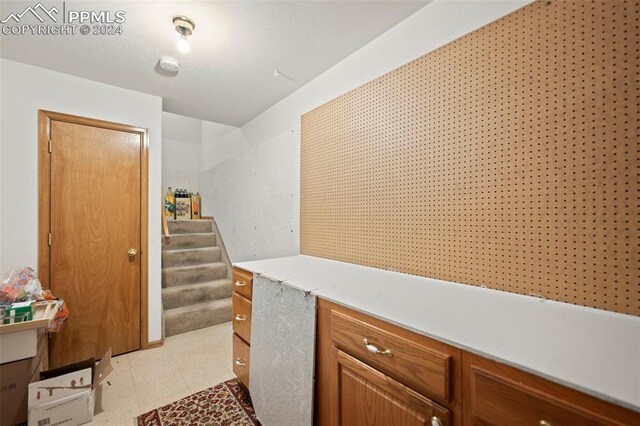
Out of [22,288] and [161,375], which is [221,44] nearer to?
[22,288]

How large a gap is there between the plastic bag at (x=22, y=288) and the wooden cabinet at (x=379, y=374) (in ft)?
6.95

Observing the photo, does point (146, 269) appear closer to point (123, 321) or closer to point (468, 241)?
point (123, 321)

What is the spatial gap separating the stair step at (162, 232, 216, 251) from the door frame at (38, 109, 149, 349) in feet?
3.64

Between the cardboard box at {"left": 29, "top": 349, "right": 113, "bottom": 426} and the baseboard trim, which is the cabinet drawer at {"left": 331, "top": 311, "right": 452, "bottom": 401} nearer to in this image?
the cardboard box at {"left": 29, "top": 349, "right": 113, "bottom": 426}

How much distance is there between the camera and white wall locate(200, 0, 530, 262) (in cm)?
134

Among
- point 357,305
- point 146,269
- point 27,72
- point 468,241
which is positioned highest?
point 27,72

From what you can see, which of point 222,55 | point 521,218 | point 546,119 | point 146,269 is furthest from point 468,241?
point 146,269

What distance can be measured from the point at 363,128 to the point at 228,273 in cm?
291

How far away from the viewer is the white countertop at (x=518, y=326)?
0.57 metres

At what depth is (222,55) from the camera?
1888mm

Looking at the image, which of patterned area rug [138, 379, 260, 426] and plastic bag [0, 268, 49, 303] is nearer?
patterned area rug [138, 379, 260, 426]

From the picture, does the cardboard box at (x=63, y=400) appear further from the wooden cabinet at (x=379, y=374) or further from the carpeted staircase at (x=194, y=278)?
the wooden cabinet at (x=379, y=374)

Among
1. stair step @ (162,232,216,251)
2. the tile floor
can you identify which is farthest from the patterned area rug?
stair step @ (162,232,216,251)

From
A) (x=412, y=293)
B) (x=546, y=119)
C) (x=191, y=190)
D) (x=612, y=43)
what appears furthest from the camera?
(x=191, y=190)
